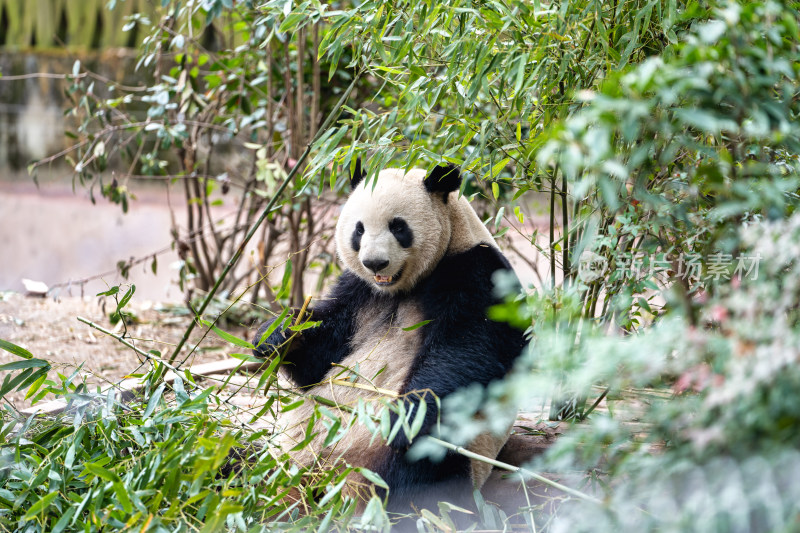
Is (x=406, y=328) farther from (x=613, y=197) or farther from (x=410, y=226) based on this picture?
(x=613, y=197)

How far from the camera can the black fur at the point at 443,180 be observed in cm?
249

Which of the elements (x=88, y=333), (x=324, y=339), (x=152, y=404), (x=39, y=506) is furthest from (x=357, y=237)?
(x=88, y=333)

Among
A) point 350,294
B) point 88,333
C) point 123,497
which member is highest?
point 350,294

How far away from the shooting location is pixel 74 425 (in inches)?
86.2

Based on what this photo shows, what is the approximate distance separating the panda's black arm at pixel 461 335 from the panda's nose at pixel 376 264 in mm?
193

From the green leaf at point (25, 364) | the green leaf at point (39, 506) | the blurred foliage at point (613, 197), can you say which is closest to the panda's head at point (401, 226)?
the blurred foliage at point (613, 197)

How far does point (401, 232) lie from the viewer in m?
2.50

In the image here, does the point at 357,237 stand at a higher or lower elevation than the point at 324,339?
higher

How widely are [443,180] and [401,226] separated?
0.22 meters

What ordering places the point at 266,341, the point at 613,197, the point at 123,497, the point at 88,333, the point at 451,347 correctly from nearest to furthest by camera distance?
the point at 613,197
the point at 123,497
the point at 451,347
the point at 266,341
the point at 88,333

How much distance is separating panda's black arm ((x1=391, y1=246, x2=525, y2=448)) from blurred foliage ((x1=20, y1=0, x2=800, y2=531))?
0.38 ft

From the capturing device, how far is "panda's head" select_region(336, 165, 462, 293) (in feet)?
8.12

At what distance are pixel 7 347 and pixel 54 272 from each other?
19.3 ft

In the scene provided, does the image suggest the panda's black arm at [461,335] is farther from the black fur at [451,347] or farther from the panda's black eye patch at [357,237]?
the panda's black eye patch at [357,237]
